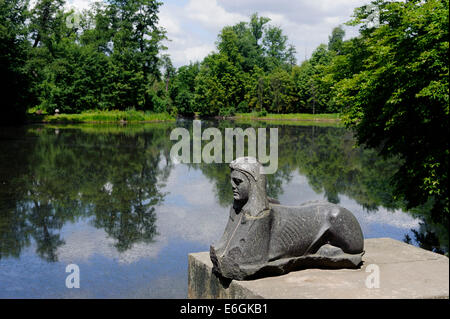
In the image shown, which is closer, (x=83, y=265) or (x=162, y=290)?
(x=162, y=290)

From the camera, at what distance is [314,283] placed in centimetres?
538

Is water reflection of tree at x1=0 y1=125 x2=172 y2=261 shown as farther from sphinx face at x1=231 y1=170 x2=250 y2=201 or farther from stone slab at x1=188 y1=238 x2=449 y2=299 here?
sphinx face at x1=231 y1=170 x2=250 y2=201

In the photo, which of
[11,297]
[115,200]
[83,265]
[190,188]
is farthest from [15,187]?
[11,297]

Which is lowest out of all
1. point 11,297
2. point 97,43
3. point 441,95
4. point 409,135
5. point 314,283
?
point 11,297

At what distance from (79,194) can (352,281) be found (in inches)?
418

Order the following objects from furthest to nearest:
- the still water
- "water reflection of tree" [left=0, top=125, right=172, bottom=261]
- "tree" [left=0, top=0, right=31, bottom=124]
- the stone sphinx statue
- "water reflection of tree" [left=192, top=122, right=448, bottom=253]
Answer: "tree" [left=0, top=0, right=31, bottom=124] → "water reflection of tree" [left=192, top=122, right=448, bottom=253] → "water reflection of tree" [left=0, top=125, right=172, bottom=261] → the still water → the stone sphinx statue

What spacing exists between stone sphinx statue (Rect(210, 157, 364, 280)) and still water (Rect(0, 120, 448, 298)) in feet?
5.58

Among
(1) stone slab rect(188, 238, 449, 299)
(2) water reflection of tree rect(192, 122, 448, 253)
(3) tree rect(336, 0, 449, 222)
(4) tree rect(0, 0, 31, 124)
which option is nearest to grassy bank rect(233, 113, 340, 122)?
(4) tree rect(0, 0, 31, 124)

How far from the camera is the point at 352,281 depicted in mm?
5414

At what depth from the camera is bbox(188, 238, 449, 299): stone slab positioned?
5.02 m

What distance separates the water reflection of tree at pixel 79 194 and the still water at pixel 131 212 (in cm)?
3

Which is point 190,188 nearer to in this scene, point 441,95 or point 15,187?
point 15,187

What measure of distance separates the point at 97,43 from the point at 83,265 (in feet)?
195

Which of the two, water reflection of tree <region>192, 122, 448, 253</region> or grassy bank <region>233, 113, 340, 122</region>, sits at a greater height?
grassy bank <region>233, 113, 340, 122</region>
